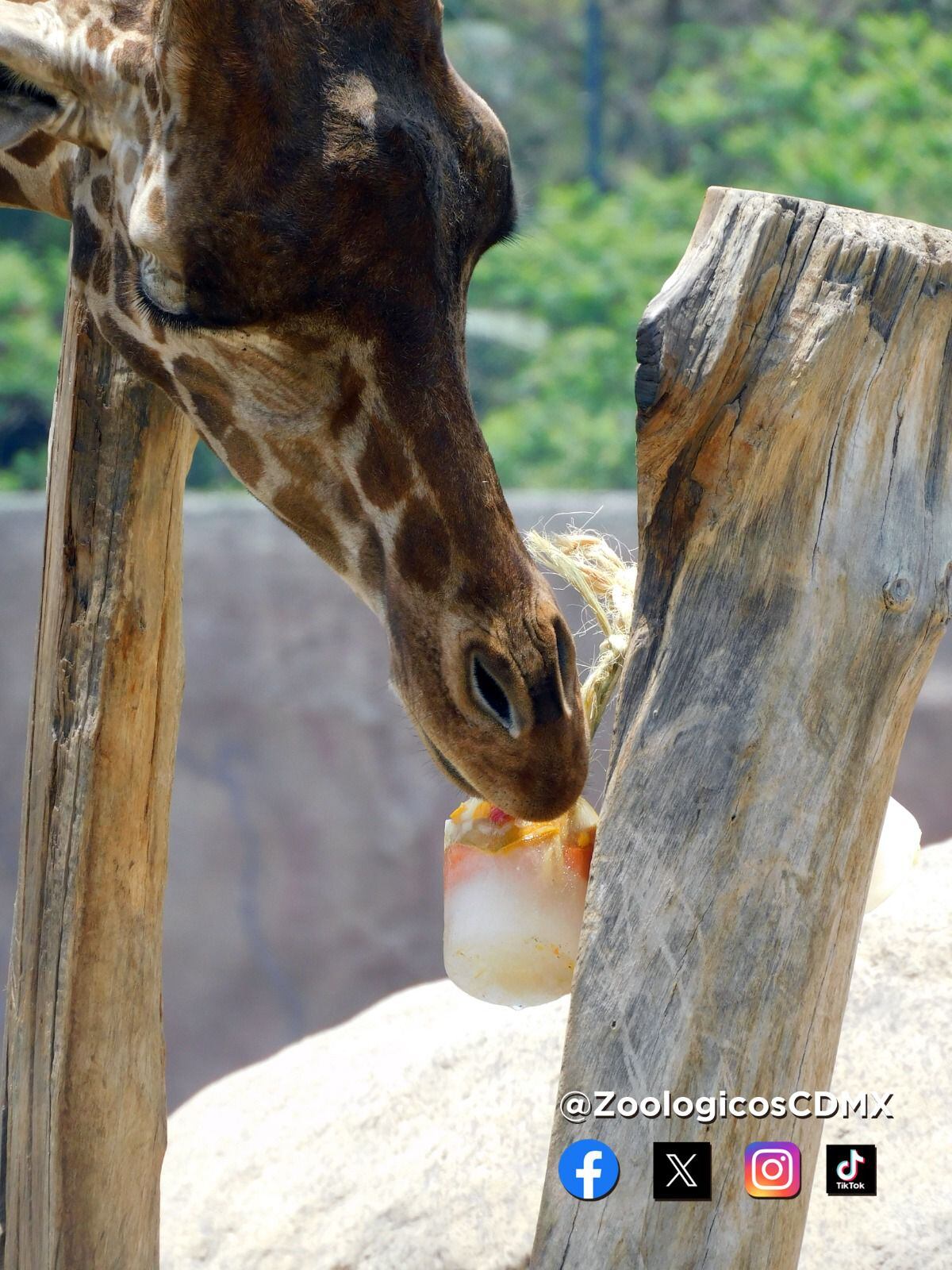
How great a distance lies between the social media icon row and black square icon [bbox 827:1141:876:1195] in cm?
29

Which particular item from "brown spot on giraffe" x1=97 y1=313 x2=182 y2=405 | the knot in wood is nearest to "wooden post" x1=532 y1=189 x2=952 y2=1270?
the knot in wood

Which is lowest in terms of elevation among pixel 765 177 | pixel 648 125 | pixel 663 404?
pixel 663 404

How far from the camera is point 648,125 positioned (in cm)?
1019

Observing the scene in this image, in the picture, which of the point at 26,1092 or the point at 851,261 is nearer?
the point at 851,261

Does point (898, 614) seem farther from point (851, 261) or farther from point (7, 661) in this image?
point (7, 661)

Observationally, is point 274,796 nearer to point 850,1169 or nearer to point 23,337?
point 850,1169

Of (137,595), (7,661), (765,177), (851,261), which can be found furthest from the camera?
(765,177)

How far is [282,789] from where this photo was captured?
13.4 feet

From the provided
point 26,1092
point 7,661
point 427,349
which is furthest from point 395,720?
point 427,349

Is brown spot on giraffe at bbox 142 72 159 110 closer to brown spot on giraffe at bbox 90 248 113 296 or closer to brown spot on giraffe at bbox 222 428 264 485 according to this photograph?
brown spot on giraffe at bbox 90 248 113 296

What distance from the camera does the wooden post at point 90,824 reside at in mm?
1396

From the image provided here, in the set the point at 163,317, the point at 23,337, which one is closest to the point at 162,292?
the point at 163,317

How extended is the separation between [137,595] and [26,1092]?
56 cm

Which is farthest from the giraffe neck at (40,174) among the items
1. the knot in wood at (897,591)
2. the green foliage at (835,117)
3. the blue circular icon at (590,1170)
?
the green foliage at (835,117)
